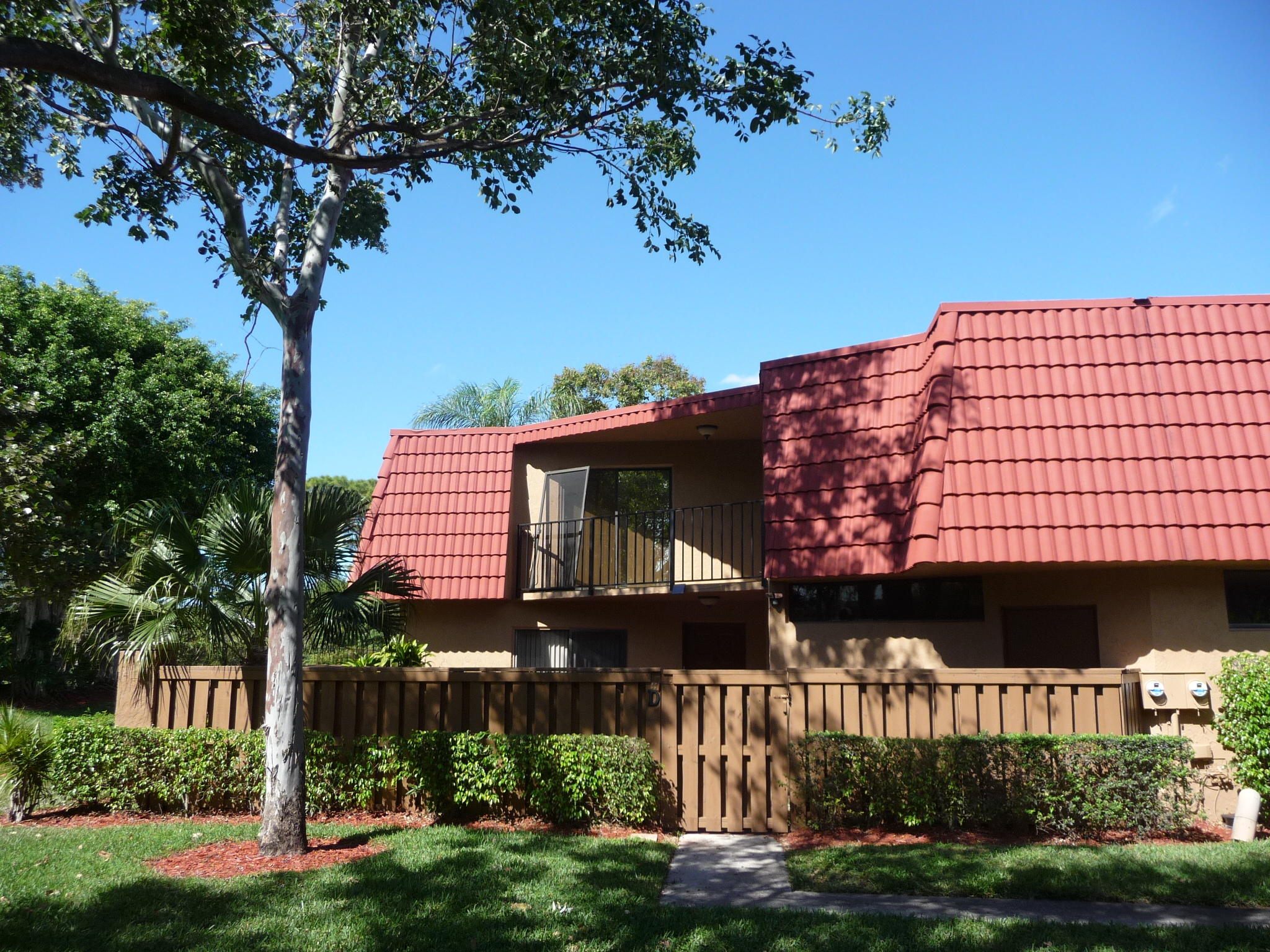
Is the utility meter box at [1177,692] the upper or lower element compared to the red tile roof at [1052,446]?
lower

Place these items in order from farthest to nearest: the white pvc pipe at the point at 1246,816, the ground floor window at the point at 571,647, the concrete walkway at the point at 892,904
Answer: the ground floor window at the point at 571,647 → the white pvc pipe at the point at 1246,816 → the concrete walkway at the point at 892,904

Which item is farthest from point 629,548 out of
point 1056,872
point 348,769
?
point 1056,872

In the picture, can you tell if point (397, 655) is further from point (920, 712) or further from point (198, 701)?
point (920, 712)

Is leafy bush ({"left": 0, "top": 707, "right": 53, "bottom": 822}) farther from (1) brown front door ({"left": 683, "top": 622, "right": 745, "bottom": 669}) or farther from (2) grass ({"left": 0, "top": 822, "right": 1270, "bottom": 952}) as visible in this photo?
(1) brown front door ({"left": 683, "top": 622, "right": 745, "bottom": 669})

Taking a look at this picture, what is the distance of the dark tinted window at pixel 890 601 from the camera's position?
482 inches

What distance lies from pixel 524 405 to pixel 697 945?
86.2 feet

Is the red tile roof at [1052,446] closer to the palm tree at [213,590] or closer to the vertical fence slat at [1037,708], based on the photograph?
the vertical fence slat at [1037,708]

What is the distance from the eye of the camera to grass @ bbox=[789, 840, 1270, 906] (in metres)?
6.84

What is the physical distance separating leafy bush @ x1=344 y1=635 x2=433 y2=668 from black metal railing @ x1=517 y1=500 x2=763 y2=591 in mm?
2351

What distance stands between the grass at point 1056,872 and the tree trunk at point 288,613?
14.8 ft

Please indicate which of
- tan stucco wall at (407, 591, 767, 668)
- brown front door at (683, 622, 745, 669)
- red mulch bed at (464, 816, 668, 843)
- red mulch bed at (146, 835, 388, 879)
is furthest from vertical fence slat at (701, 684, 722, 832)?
brown front door at (683, 622, 745, 669)

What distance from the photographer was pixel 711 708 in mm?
9977

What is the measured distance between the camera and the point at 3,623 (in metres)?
24.6

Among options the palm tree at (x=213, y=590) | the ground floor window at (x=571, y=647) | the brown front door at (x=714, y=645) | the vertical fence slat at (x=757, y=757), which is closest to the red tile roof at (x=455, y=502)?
the ground floor window at (x=571, y=647)
